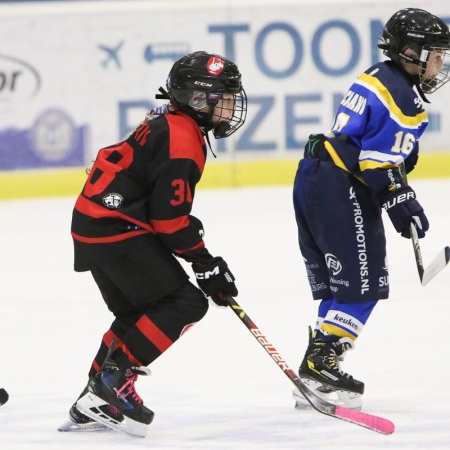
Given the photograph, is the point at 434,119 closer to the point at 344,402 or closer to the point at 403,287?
the point at 403,287

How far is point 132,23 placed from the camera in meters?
9.17

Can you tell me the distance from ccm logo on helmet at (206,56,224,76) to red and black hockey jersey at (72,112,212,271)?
0.46ft

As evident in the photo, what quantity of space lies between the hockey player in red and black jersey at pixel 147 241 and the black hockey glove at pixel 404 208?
1.70 ft

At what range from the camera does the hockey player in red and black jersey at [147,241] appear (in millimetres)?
3135

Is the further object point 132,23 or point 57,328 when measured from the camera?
point 132,23

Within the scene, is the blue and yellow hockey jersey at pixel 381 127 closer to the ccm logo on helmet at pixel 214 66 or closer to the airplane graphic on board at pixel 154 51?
the ccm logo on helmet at pixel 214 66

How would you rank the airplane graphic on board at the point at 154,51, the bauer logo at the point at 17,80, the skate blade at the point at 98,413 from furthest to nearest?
the airplane graphic on board at the point at 154,51 < the bauer logo at the point at 17,80 < the skate blade at the point at 98,413

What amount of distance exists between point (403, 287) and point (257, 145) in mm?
4161

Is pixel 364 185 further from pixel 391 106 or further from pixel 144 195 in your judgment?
pixel 144 195

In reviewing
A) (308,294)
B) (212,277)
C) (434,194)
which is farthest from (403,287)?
(434,194)

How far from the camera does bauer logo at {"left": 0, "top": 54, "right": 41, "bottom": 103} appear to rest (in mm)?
9000

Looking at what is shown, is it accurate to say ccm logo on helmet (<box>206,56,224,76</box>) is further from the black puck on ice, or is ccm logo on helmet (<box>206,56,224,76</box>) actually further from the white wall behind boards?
the white wall behind boards

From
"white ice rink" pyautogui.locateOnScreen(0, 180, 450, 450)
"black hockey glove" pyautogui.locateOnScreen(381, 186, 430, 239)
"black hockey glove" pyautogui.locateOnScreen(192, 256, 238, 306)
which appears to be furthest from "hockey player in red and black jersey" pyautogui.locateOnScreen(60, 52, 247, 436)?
"black hockey glove" pyautogui.locateOnScreen(381, 186, 430, 239)

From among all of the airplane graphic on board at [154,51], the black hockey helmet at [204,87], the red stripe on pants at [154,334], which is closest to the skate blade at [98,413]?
the red stripe on pants at [154,334]
